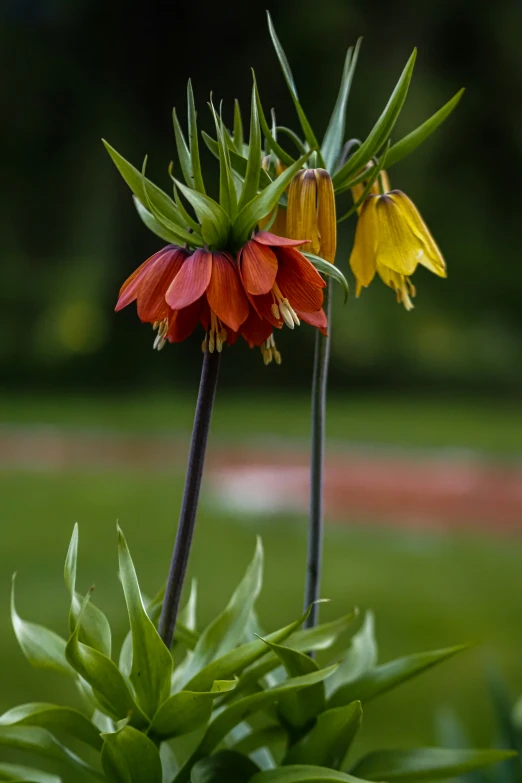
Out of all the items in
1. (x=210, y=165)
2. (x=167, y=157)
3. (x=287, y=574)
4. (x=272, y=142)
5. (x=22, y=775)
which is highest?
(x=167, y=157)

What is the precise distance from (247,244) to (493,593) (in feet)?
9.91

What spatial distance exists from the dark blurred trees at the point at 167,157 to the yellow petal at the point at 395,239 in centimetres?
804

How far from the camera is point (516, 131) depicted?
9.38 m

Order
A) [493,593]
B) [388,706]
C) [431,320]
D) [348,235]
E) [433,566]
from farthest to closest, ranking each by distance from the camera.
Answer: [431,320], [348,235], [433,566], [493,593], [388,706]

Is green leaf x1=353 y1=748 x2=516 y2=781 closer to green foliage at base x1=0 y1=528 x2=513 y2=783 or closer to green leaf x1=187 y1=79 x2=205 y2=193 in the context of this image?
green foliage at base x1=0 y1=528 x2=513 y2=783

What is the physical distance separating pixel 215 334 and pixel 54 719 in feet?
0.86

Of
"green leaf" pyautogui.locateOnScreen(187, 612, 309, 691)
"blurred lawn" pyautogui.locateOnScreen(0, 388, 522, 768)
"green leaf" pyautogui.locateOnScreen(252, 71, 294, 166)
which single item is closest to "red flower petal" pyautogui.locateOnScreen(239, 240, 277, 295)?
"green leaf" pyautogui.locateOnScreen(252, 71, 294, 166)

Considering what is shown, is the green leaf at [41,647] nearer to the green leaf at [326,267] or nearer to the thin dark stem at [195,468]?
the thin dark stem at [195,468]

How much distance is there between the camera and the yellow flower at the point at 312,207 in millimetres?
671

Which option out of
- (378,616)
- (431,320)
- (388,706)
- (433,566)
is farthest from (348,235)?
(388,706)

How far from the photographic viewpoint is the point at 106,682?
0.66 metres

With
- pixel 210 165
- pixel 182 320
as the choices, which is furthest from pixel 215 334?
pixel 210 165

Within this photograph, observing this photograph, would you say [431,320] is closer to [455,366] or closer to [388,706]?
[455,366]

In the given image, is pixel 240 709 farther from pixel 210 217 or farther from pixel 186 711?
pixel 210 217
